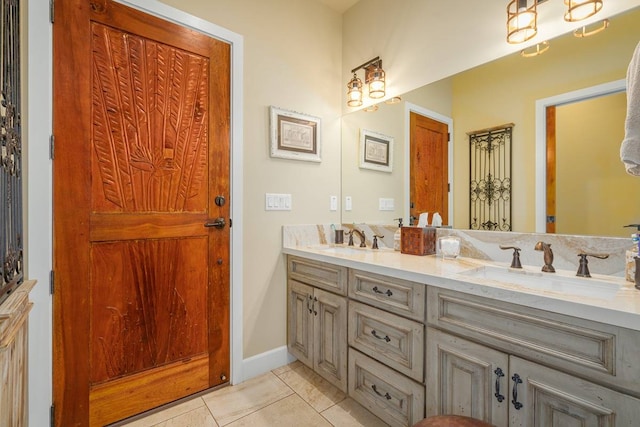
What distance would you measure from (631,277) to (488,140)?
88 centimetres

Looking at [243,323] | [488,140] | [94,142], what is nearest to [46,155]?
[94,142]

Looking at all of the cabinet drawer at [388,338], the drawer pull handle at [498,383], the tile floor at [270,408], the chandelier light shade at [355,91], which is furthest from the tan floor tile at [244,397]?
the chandelier light shade at [355,91]

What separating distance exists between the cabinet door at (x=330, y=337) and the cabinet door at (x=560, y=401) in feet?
2.82

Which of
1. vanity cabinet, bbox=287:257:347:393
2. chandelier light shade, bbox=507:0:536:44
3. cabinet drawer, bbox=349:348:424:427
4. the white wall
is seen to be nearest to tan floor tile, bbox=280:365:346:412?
vanity cabinet, bbox=287:257:347:393

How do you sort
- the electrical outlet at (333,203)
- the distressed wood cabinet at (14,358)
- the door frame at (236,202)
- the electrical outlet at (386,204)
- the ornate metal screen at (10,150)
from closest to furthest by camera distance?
the distressed wood cabinet at (14,358)
the ornate metal screen at (10,150)
the door frame at (236,202)
the electrical outlet at (386,204)
the electrical outlet at (333,203)

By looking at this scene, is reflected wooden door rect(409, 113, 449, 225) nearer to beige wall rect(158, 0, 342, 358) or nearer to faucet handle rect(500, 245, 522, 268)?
faucet handle rect(500, 245, 522, 268)

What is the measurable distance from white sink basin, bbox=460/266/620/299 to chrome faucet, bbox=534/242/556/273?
4 cm

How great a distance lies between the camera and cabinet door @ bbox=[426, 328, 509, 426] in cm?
105

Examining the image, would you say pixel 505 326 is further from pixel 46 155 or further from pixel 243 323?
pixel 46 155

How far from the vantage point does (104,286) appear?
1.53 meters

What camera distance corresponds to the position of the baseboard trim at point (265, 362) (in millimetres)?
1995

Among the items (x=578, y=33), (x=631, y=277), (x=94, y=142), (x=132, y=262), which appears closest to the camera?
(x=631, y=277)

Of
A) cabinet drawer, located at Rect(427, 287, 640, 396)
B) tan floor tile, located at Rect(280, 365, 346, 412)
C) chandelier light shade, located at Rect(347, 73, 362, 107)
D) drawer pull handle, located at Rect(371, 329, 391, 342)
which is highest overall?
chandelier light shade, located at Rect(347, 73, 362, 107)

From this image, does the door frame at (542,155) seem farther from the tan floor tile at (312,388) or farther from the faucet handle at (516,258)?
the tan floor tile at (312,388)
